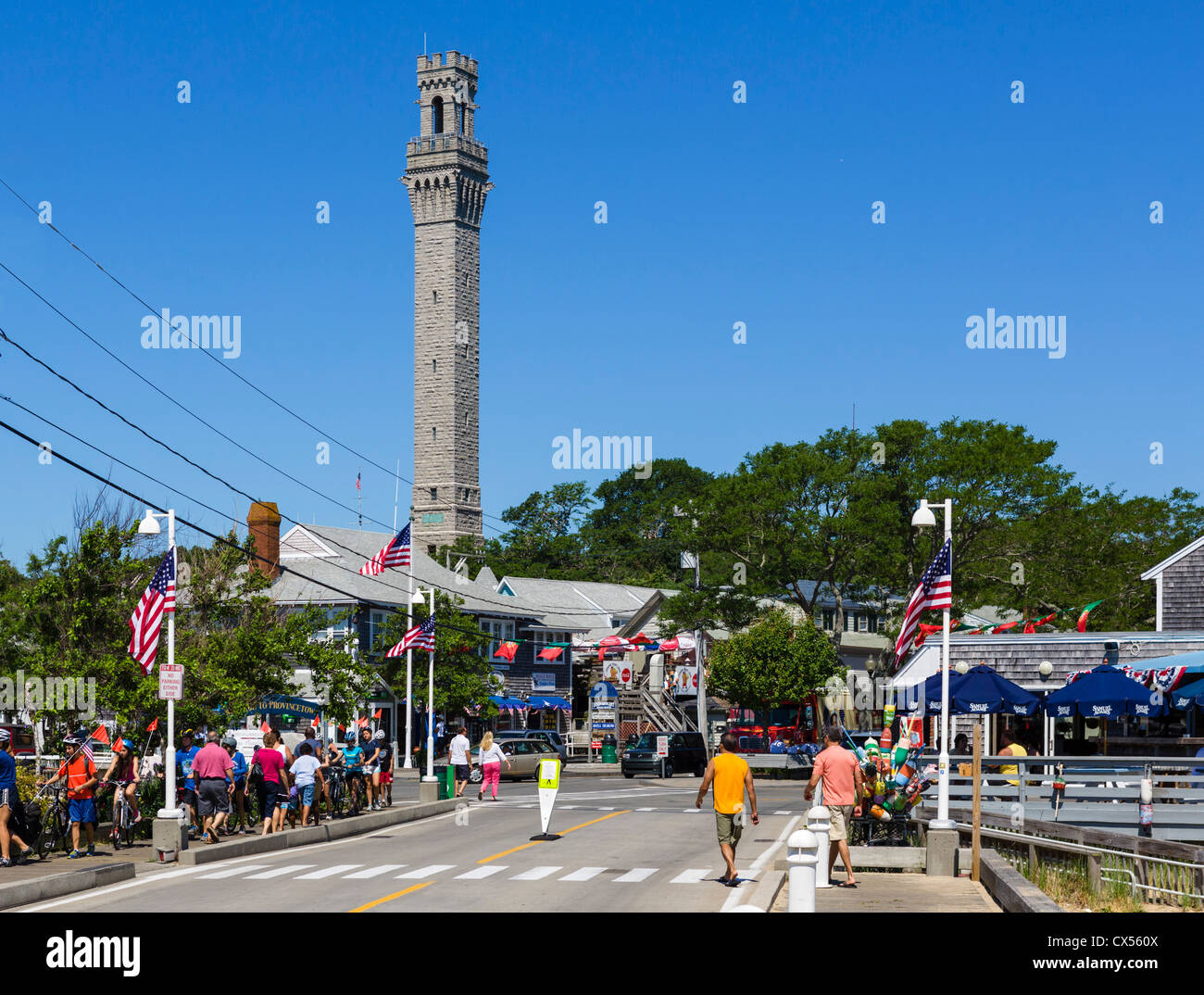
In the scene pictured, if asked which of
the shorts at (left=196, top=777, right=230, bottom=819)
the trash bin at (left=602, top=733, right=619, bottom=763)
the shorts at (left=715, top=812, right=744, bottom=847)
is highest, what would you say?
the shorts at (left=715, top=812, right=744, bottom=847)

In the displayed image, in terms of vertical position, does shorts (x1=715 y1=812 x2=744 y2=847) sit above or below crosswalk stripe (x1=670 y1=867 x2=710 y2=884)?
above

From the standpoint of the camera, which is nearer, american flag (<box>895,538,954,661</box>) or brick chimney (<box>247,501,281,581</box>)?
american flag (<box>895,538,954,661</box>)

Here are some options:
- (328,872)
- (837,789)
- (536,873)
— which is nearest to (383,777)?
(328,872)

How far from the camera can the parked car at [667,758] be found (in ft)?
163

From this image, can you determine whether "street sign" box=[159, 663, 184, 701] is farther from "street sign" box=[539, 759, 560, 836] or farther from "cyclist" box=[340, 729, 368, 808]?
"cyclist" box=[340, 729, 368, 808]

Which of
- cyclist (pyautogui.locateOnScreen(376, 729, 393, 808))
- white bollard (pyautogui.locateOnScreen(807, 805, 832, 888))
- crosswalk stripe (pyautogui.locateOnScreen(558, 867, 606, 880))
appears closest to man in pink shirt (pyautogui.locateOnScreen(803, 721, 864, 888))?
white bollard (pyautogui.locateOnScreen(807, 805, 832, 888))

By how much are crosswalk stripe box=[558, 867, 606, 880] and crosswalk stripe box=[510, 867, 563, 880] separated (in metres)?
0.32

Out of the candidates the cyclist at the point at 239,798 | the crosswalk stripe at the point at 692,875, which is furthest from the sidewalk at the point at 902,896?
the cyclist at the point at 239,798

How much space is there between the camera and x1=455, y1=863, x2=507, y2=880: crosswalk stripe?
66.4 ft

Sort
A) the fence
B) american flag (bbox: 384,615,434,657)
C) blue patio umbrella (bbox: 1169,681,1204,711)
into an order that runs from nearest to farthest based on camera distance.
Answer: the fence < blue patio umbrella (bbox: 1169,681,1204,711) < american flag (bbox: 384,615,434,657)

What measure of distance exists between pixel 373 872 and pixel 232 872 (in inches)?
81.8

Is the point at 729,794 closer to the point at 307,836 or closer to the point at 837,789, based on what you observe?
the point at 837,789
